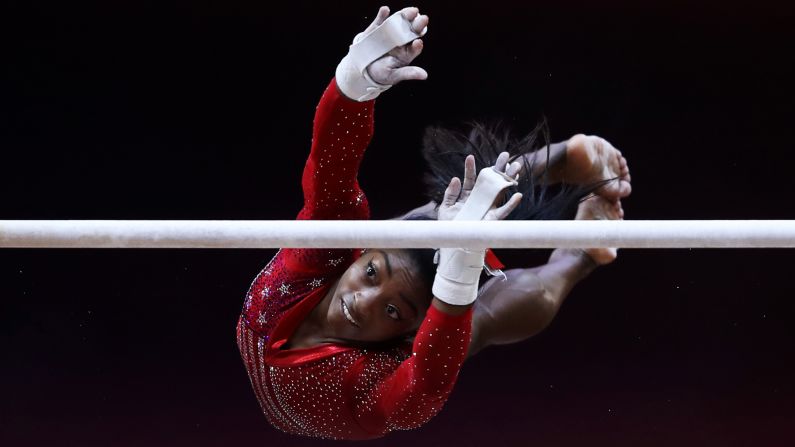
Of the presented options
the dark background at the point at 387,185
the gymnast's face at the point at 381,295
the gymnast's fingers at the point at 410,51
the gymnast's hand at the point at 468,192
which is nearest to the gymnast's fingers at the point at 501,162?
the gymnast's hand at the point at 468,192

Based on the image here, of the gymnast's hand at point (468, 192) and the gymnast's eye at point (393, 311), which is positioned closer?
the gymnast's hand at point (468, 192)

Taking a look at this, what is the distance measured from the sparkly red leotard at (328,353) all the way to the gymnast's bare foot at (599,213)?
33 cm

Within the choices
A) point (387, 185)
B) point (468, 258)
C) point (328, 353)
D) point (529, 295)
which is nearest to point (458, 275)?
point (468, 258)

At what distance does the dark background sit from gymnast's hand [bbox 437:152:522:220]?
0.62 metres

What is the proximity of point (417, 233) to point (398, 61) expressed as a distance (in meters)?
0.21

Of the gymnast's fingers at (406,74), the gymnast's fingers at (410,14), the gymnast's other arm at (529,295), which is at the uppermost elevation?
the gymnast's fingers at (410,14)

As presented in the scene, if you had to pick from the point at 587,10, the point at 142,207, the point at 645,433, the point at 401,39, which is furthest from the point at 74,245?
the point at 645,433

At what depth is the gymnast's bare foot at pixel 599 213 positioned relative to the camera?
4.10 feet

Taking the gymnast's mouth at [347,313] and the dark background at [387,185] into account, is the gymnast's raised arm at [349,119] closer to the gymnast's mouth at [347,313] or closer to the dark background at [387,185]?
the gymnast's mouth at [347,313]

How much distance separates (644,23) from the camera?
1458mm

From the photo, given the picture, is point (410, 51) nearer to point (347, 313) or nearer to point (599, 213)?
point (347, 313)

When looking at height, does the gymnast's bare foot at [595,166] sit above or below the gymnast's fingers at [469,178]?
below

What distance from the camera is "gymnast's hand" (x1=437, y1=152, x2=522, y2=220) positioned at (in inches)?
31.7

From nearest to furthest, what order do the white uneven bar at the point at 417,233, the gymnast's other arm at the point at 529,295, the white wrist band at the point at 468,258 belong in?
the white uneven bar at the point at 417,233 < the white wrist band at the point at 468,258 < the gymnast's other arm at the point at 529,295
